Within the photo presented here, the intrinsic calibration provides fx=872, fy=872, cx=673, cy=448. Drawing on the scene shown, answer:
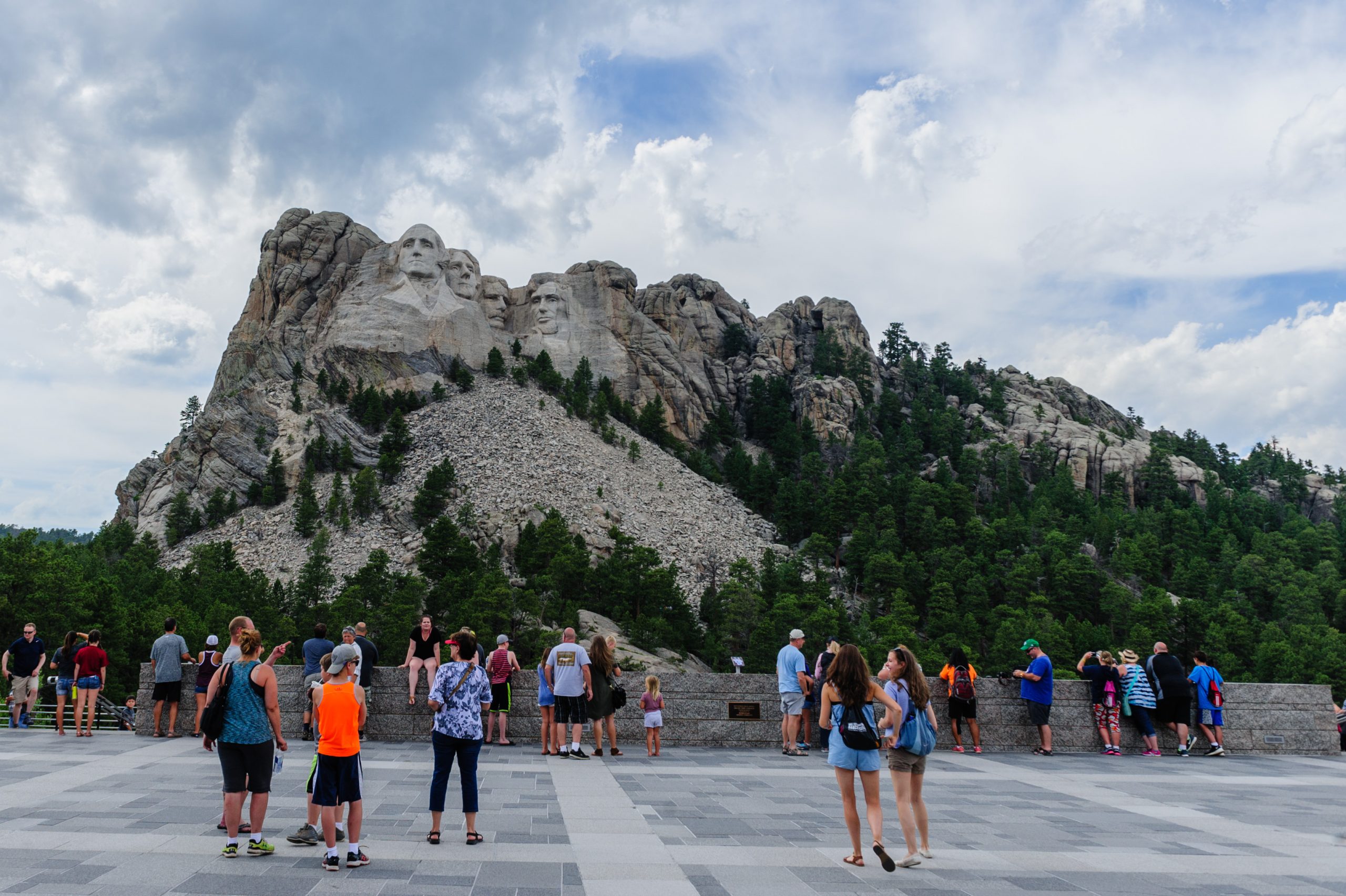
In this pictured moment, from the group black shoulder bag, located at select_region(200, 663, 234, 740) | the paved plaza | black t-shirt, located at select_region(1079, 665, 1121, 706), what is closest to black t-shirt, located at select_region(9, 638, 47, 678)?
the paved plaza

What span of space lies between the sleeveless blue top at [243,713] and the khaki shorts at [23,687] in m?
10.6

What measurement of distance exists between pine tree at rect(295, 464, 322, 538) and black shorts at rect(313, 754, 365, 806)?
220 ft

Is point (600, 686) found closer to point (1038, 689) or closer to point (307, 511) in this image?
point (1038, 689)

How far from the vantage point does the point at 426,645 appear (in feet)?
42.7

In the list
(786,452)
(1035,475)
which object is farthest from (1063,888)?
(1035,475)

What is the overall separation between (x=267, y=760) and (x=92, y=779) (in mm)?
4526

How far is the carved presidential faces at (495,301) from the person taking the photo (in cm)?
10612

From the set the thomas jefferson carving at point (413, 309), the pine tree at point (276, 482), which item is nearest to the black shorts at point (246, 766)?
the pine tree at point (276, 482)

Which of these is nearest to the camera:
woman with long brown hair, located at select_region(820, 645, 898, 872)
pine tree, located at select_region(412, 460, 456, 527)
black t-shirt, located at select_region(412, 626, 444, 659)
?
woman with long brown hair, located at select_region(820, 645, 898, 872)

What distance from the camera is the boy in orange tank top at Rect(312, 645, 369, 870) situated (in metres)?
6.76

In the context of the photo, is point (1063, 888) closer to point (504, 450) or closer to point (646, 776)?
point (646, 776)

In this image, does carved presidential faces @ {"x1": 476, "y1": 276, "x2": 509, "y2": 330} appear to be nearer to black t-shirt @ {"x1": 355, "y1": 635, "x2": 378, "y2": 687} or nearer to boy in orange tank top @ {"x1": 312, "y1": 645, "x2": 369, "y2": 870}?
black t-shirt @ {"x1": 355, "y1": 635, "x2": 378, "y2": 687}

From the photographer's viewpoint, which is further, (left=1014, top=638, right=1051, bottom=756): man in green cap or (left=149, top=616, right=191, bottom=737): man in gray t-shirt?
(left=1014, top=638, right=1051, bottom=756): man in green cap

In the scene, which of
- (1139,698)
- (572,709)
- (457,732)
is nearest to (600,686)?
(572,709)
